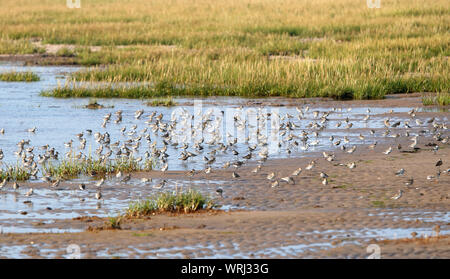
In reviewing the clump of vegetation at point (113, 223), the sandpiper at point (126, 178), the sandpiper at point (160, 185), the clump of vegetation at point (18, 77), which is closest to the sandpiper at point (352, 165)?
the sandpiper at point (160, 185)

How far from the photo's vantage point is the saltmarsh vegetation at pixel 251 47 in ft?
82.7

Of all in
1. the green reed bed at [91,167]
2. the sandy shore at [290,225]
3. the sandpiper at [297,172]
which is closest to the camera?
the sandy shore at [290,225]

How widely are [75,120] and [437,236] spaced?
13.4 metres

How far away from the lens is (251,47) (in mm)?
35375

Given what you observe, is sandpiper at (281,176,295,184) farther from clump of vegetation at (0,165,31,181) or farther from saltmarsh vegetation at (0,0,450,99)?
saltmarsh vegetation at (0,0,450,99)

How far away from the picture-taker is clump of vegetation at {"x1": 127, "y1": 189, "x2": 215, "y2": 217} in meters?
10.4

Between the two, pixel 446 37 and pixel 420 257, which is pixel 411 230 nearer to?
pixel 420 257

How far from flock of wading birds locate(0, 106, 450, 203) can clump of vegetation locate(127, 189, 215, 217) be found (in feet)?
2.62

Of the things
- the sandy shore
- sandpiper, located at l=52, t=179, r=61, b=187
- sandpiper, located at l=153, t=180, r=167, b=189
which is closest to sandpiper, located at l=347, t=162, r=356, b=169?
the sandy shore

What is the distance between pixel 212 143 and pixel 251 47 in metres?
19.1

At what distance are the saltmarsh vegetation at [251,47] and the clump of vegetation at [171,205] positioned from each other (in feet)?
45.9

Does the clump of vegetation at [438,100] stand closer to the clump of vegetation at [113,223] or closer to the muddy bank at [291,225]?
the muddy bank at [291,225]

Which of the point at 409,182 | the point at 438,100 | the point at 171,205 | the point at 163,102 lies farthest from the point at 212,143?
the point at 438,100
